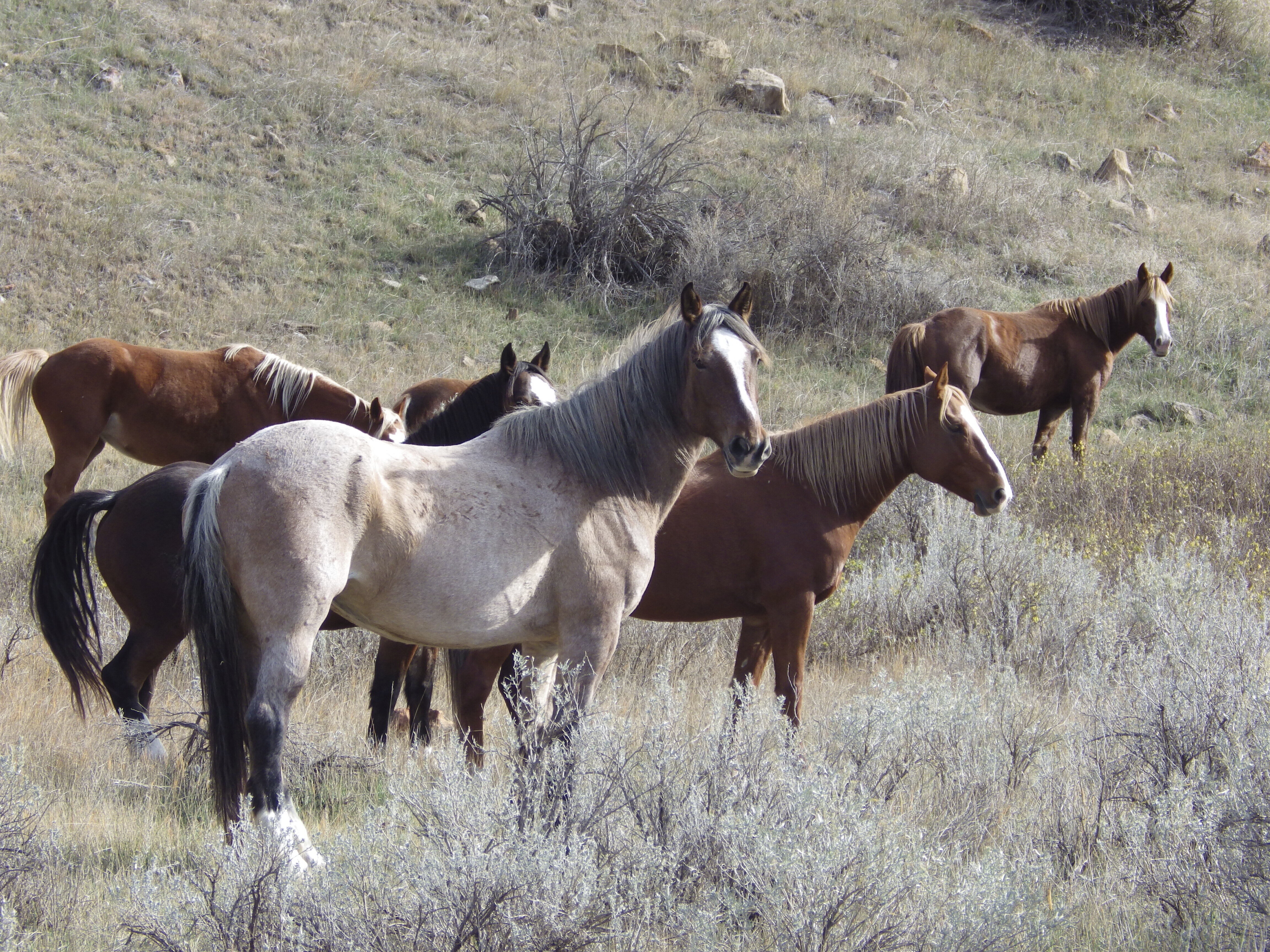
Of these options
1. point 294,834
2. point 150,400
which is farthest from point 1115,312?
point 294,834

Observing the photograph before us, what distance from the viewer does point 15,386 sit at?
28.5 ft

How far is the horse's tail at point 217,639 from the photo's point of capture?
10.9 ft

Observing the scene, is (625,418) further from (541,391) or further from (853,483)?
(853,483)

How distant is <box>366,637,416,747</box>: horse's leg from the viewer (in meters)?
5.00

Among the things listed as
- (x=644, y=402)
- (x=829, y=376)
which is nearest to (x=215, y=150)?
(x=829, y=376)

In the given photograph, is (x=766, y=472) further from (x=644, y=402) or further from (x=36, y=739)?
(x=36, y=739)

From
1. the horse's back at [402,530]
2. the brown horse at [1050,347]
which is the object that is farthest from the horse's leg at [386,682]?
the brown horse at [1050,347]

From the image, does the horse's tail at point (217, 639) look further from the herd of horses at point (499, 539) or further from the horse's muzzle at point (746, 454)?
the horse's muzzle at point (746, 454)

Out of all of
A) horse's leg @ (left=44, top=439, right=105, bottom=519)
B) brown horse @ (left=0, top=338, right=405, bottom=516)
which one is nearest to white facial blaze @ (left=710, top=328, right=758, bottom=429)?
brown horse @ (left=0, top=338, right=405, bottom=516)

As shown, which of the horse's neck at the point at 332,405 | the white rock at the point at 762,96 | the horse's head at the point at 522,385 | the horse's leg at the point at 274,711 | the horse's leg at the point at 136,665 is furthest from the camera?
the white rock at the point at 762,96

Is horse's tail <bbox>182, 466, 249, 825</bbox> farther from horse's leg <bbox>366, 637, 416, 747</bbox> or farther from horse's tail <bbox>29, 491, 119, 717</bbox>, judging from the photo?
horse's leg <bbox>366, 637, 416, 747</bbox>

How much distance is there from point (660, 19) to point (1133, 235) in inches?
403

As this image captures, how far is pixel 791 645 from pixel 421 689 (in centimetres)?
179

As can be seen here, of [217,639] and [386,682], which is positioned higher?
[217,639]
